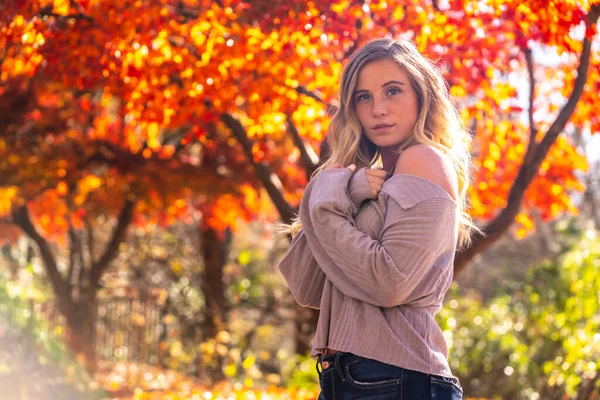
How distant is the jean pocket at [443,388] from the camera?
201 centimetres

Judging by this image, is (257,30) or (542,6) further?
(257,30)

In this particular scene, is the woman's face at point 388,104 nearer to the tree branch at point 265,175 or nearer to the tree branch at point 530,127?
the tree branch at point 530,127

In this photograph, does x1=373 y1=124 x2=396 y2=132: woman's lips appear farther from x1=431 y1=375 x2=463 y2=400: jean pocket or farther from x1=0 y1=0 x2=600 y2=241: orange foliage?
x1=0 y1=0 x2=600 y2=241: orange foliage

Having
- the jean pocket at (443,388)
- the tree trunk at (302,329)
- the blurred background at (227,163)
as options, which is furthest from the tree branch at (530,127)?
the tree trunk at (302,329)

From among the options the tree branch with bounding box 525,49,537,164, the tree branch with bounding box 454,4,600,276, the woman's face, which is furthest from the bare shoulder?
the tree branch with bounding box 525,49,537,164

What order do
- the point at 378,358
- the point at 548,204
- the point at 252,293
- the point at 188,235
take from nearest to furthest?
the point at 378,358
the point at 548,204
the point at 252,293
the point at 188,235

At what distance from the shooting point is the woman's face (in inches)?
88.6

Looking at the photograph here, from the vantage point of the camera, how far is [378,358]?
6.56ft

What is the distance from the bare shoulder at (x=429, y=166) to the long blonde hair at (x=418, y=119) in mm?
73

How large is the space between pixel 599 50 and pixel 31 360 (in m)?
5.42

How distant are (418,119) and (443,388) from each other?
2.44ft

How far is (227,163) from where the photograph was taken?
956 cm

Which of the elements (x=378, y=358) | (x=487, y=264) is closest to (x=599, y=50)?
(x=378, y=358)

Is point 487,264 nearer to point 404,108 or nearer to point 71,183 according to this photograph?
point 71,183
